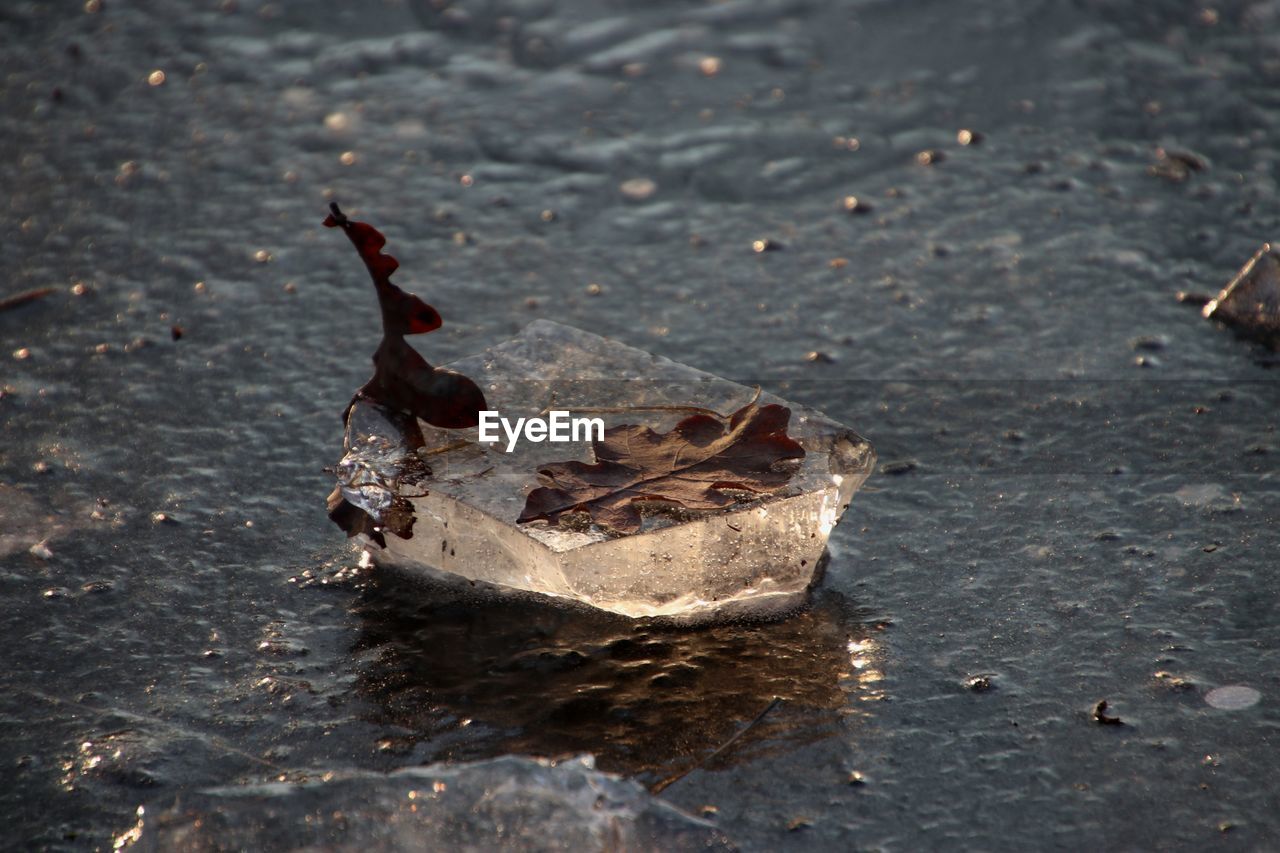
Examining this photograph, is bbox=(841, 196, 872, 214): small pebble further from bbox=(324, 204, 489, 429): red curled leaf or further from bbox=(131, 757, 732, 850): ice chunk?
bbox=(131, 757, 732, 850): ice chunk

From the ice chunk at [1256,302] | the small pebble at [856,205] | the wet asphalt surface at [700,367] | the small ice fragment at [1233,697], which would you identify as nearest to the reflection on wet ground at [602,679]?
the wet asphalt surface at [700,367]

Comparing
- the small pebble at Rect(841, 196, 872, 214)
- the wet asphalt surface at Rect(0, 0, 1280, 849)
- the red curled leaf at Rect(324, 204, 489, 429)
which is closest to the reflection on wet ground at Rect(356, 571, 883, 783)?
the wet asphalt surface at Rect(0, 0, 1280, 849)

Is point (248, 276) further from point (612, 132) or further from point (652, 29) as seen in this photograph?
point (652, 29)

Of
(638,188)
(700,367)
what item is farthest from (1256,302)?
(638,188)

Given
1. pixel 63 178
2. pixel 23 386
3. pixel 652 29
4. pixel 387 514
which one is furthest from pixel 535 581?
pixel 652 29

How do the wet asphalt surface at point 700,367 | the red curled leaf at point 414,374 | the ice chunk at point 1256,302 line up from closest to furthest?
the wet asphalt surface at point 700,367
the red curled leaf at point 414,374
the ice chunk at point 1256,302

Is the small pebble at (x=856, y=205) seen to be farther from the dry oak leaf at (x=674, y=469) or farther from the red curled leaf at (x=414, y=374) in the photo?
the red curled leaf at (x=414, y=374)

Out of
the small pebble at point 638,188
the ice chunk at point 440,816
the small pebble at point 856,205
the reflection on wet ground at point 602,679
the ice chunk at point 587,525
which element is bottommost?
the reflection on wet ground at point 602,679

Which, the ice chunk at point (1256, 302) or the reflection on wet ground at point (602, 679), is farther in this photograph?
the ice chunk at point (1256, 302)
